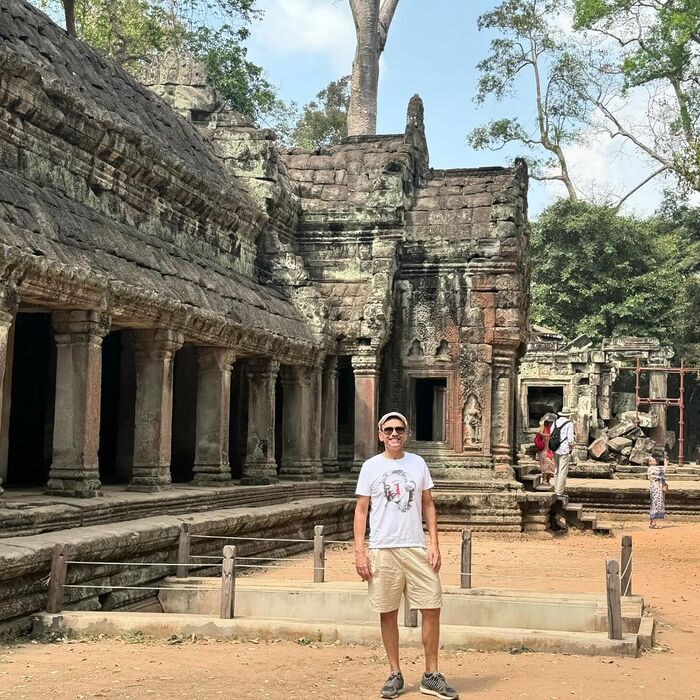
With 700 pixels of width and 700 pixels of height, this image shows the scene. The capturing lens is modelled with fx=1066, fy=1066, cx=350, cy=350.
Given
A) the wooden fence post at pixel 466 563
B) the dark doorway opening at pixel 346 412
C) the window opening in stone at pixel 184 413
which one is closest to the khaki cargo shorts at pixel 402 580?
the wooden fence post at pixel 466 563

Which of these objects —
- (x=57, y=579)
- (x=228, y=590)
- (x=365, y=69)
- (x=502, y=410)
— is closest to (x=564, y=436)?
(x=502, y=410)

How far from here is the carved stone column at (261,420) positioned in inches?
595

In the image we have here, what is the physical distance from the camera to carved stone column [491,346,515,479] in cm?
1780

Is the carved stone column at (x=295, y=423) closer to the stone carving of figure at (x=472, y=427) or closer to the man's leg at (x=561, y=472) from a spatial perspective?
the stone carving of figure at (x=472, y=427)

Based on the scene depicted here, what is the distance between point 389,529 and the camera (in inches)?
241

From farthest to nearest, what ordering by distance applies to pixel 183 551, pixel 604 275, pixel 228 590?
pixel 604 275
pixel 183 551
pixel 228 590

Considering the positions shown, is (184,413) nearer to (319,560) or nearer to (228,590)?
(319,560)

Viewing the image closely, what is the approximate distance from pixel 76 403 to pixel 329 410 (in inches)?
305

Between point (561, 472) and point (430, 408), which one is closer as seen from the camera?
point (561, 472)

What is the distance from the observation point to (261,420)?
15.3 meters

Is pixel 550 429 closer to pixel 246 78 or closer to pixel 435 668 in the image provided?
pixel 435 668

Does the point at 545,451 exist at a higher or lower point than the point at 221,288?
lower

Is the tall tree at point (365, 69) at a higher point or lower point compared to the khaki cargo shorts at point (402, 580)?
higher

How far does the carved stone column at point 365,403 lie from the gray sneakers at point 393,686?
11.3 metres
